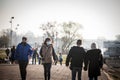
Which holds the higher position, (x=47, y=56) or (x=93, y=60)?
(x=47, y=56)

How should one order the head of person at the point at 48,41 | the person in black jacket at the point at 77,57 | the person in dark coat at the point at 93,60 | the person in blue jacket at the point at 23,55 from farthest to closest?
1. the head of person at the point at 48,41
2. the person in blue jacket at the point at 23,55
3. the person in black jacket at the point at 77,57
4. the person in dark coat at the point at 93,60

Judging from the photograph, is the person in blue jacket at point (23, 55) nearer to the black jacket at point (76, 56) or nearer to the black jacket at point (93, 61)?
the black jacket at point (76, 56)

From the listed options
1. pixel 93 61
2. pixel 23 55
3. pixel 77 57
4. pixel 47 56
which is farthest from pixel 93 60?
pixel 23 55

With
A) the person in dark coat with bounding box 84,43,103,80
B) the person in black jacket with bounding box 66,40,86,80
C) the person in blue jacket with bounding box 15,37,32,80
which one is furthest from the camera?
the person in blue jacket with bounding box 15,37,32,80

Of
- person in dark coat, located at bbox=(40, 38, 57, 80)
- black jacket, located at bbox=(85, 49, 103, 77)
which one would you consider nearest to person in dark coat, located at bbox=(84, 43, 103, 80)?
black jacket, located at bbox=(85, 49, 103, 77)

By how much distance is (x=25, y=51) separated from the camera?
39.8ft

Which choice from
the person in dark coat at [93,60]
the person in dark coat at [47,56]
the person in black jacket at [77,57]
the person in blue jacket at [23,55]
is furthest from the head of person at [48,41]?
the person in dark coat at [93,60]

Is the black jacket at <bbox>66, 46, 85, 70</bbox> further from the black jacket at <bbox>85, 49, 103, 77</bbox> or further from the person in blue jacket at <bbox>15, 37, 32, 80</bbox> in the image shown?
the person in blue jacket at <bbox>15, 37, 32, 80</bbox>

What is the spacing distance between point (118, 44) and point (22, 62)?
46.7 metres

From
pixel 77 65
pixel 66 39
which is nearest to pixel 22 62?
pixel 77 65

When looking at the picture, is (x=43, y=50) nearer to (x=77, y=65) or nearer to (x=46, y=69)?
(x=46, y=69)

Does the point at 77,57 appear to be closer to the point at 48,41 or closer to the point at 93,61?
the point at 93,61

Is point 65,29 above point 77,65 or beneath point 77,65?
above

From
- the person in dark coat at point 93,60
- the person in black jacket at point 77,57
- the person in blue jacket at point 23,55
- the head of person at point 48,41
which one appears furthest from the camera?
the head of person at point 48,41
